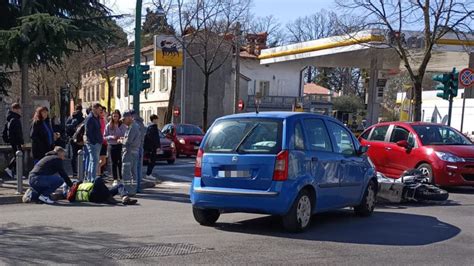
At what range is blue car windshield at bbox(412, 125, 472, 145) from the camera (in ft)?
48.2

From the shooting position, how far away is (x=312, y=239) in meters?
8.22

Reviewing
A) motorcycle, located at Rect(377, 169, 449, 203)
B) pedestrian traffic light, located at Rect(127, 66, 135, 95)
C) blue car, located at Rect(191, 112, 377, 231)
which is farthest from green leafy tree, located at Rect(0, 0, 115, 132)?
motorcycle, located at Rect(377, 169, 449, 203)

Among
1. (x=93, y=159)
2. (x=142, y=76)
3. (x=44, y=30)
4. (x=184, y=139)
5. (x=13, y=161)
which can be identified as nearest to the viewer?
(x=93, y=159)

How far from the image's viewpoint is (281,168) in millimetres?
8156

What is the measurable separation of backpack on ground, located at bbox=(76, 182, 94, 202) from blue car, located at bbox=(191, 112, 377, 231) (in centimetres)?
341

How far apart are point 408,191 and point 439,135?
346cm

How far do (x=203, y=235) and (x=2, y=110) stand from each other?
1648cm

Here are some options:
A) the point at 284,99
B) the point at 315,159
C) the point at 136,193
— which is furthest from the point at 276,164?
the point at 284,99

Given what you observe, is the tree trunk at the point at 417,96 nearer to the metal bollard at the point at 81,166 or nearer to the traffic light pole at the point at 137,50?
the traffic light pole at the point at 137,50

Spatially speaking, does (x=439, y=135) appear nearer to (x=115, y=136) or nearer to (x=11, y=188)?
(x=115, y=136)

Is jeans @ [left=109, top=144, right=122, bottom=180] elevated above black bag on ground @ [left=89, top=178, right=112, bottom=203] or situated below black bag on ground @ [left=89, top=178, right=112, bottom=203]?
above

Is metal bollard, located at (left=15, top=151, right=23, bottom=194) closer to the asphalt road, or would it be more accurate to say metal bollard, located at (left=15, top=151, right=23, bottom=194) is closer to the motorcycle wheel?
the asphalt road

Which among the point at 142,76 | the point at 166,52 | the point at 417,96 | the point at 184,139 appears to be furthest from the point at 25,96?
the point at 166,52

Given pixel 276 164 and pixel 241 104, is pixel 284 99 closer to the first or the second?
pixel 241 104
